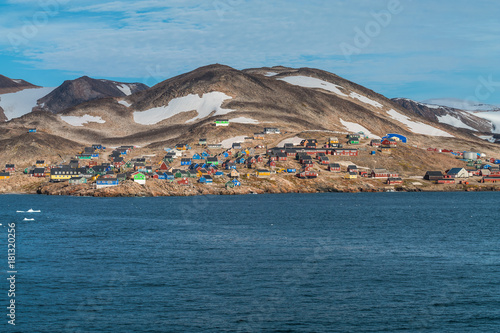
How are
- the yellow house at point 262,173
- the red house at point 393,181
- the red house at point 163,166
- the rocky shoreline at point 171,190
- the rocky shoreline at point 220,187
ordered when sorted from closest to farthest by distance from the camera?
the rocky shoreline at point 171,190
the rocky shoreline at point 220,187
the yellow house at point 262,173
the red house at point 163,166
the red house at point 393,181

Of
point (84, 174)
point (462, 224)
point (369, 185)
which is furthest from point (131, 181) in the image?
point (462, 224)

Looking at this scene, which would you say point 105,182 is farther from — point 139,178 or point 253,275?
point 253,275

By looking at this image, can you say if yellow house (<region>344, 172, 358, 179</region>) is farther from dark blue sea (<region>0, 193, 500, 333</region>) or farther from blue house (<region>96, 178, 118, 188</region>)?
dark blue sea (<region>0, 193, 500, 333</region>)

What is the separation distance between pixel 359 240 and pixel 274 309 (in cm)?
3902

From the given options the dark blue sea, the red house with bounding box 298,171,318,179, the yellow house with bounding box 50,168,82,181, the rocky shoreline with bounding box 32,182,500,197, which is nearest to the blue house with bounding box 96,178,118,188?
the rocky shoreline with bounding box 32,182,500,197

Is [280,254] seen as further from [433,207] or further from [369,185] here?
[369,185]

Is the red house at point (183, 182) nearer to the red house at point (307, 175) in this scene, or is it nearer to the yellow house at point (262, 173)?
the yellow house at point (262, 173)

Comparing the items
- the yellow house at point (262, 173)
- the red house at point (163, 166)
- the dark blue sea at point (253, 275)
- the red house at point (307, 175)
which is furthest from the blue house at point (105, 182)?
the dark blue sea at point (253, 275)

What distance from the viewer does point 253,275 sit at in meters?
56.8

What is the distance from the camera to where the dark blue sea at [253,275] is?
Result: 43188 millimetres

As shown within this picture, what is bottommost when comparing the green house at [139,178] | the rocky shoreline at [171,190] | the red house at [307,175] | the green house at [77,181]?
the rocky shoreline at [171,190]

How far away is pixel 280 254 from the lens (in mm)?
69188

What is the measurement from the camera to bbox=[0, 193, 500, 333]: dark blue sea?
4319 centimetres

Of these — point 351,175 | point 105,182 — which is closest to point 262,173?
point 351,175
